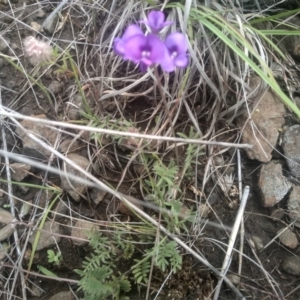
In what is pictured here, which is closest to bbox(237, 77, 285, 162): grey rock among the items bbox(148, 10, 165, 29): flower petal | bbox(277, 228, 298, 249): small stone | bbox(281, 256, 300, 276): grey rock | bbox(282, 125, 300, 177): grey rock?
bbox(282, 125, 300, 177): grey rock

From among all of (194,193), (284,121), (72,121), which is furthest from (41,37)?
(284,121)

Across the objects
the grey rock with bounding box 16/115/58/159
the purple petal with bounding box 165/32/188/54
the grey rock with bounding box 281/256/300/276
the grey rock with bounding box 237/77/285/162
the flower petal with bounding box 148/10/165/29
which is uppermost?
the flower petal with bounding box 148/10/165/29

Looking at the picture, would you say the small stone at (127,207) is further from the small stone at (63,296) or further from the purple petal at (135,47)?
the purple petal at (135,47)

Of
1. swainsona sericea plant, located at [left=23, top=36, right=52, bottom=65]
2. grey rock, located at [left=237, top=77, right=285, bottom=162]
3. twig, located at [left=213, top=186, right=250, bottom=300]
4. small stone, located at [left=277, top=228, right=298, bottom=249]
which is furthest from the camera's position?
grey rock, located at [left=237, top=77, right=285, bottom=162]

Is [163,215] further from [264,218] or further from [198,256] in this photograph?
[264,218]

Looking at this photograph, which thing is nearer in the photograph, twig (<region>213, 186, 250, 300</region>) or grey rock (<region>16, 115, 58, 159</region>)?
twig (<region>213, 186, 250, 300</region>)

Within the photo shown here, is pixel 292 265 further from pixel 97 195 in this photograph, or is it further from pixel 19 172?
pixel 19 172

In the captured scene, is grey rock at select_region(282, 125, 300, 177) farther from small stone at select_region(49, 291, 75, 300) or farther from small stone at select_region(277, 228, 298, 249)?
small stone at select_region(49, 291, 75, 300)
